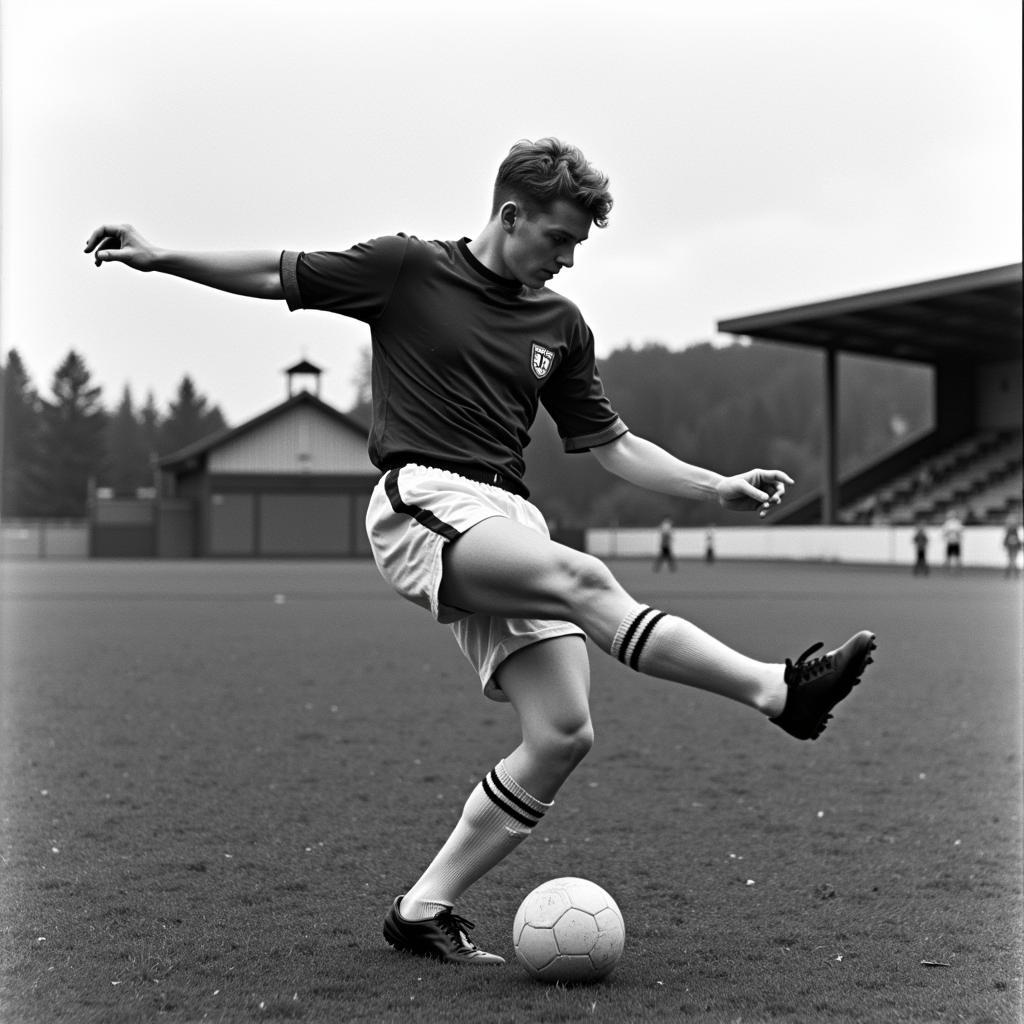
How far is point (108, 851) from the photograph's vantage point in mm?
5441

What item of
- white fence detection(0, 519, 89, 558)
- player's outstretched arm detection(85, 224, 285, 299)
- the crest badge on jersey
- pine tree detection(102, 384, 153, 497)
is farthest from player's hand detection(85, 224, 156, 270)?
pine tree detection(102, 384, 153, 497)

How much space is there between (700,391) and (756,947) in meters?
106

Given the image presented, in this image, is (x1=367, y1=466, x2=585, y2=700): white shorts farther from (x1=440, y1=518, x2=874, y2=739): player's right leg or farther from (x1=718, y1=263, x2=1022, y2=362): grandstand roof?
(x1=718, y1=263, x2=1022, y2=362): grandstand roof

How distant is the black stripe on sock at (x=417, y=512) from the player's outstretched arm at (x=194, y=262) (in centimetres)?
61

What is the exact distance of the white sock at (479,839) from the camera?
13.1ft

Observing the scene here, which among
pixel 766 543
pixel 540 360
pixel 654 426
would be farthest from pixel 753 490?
pixel 654 426

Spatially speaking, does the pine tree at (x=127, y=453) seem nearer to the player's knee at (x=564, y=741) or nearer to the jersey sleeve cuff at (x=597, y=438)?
the jersey sleeve cuff at (x=597, y=438)

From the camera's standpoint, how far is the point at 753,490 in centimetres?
407

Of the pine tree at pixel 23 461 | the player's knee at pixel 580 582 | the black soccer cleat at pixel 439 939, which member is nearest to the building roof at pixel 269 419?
the pine tree at pixel 23 461

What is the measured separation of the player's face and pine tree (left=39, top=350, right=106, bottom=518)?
91.8 m

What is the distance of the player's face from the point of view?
381cm

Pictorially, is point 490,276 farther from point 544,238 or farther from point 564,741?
point 564,741

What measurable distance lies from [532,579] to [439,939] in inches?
46.7

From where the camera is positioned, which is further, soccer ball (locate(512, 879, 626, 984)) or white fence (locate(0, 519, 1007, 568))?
white fence (locate(0, 519, 1007, 568))
